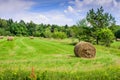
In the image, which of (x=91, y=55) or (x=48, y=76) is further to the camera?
(x=91, y=55)

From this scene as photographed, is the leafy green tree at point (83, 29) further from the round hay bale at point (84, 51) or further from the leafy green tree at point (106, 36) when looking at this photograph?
the round hay bale at point (84, 51)

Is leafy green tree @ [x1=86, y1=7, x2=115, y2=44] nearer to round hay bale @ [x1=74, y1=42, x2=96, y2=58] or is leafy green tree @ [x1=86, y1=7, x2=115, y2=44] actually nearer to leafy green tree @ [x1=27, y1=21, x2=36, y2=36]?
round hay bale @ [x1=74, y1=42, x2=96, y2=58]

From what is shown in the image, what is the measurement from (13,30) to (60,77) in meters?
112

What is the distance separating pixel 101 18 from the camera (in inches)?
2689

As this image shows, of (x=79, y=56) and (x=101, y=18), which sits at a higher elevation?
(x=101, y=18)

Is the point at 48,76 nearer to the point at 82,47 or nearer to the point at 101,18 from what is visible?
the point at 82,47

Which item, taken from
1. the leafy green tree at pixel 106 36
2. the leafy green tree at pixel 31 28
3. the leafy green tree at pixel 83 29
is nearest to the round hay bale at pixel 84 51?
the leafy green tree at pixel 106 36

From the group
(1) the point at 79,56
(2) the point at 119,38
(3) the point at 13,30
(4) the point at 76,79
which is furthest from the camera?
(3) the point at 13,30

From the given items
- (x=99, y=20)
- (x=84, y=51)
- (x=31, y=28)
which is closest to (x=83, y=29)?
(x=99, y=20)

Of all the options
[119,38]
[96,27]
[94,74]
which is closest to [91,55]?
[94,74]

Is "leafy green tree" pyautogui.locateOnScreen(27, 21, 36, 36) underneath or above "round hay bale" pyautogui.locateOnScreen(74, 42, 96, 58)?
above

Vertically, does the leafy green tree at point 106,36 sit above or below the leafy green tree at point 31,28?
below

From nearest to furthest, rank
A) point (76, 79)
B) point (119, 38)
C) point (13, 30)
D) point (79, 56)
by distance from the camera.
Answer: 1. point (76, 79)
2. point (79, 56)
3. point (119, 38)
4. point (13, 30)

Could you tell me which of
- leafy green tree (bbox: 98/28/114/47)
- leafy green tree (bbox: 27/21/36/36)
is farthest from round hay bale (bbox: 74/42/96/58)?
leafy green tree (bbox: 27/21/36/36)
